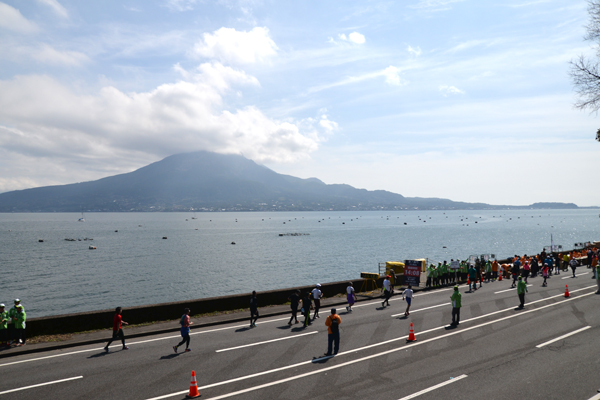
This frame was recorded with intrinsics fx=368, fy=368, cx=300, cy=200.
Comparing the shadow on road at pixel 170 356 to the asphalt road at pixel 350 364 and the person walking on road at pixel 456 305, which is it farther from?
the person walking on road at pixel 456 305

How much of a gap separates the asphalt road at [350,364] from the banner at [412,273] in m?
7.76

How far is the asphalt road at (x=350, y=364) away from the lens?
32.5ft

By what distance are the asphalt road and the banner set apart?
776 centimetres

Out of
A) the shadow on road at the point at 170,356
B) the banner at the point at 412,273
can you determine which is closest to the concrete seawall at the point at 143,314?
the shadow on road at the point at 170,356

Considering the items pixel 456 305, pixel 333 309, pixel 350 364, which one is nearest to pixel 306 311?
pixel 333 309

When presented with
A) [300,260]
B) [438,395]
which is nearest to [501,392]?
[438,395]

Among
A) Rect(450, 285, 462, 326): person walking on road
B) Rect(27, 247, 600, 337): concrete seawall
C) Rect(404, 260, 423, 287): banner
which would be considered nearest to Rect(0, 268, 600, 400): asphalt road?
Rect(450, 285, 462, 326): person walking on road

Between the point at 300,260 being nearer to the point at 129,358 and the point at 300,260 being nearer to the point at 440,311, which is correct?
the point at 440,311

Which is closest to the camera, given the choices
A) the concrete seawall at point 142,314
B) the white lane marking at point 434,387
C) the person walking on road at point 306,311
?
the white lane marking at point 434,387

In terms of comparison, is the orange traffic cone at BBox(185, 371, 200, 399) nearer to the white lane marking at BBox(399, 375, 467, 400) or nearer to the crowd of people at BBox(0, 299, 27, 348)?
the white lane marking at BBox(399, 375, 467, 400)

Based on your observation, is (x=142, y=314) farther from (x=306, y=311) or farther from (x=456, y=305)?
(x=456, y=305)

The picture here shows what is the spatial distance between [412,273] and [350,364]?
15690 millimetres

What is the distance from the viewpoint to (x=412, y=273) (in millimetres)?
26250

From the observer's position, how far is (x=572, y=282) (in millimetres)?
28562
